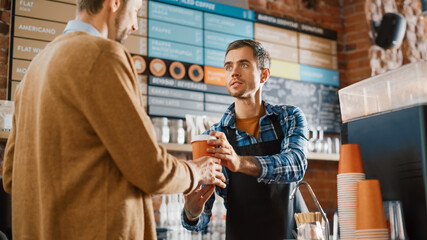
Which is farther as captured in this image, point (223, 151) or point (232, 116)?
point (232, 116)

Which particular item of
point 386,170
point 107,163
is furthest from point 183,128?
point 107,163

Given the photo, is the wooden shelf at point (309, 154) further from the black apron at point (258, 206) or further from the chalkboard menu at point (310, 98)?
the black apron at point (258, 206)

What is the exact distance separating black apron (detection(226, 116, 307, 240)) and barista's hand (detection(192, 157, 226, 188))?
743 mm

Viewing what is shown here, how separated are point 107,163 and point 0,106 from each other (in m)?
2.18

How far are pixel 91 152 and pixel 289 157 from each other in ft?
3.65

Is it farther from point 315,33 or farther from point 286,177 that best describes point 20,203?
point 315,33

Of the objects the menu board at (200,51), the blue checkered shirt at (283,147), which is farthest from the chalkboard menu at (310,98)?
the blue checkered shirt at (283,147)

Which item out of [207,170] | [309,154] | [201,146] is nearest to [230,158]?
[201,146]

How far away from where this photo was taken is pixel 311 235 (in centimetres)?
152

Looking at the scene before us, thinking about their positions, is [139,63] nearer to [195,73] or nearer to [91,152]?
[195,73]

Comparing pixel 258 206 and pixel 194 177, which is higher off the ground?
pixel 194 177

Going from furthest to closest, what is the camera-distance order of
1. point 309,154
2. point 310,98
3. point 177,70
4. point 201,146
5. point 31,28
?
1. point 310,98
2. point 309,154
3. point 177,70
4. point 31,28
5. point 201,146

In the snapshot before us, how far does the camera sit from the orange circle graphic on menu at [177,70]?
4.02 m

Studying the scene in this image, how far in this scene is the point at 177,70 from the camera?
405 centimetres
